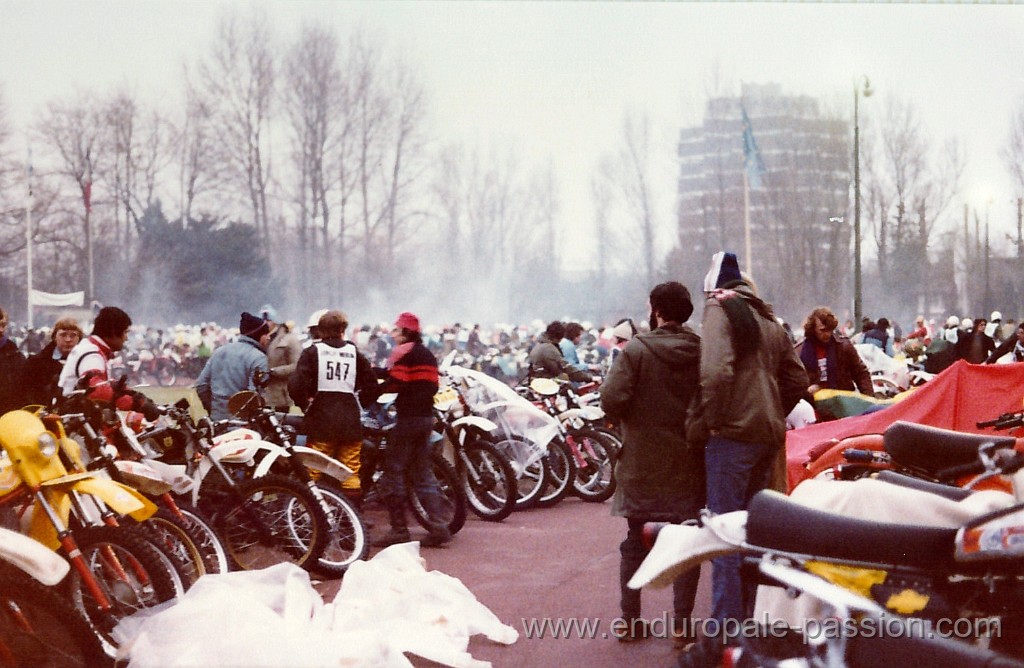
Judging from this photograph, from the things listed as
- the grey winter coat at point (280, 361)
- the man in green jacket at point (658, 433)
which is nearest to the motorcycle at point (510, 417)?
the grey winter coat at point (280, 361)

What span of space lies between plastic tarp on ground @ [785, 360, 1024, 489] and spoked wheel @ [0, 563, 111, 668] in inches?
185

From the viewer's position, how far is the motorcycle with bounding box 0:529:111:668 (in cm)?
468

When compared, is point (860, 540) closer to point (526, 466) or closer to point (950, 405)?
point (950, 405)

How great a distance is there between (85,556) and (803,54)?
11.6 meters

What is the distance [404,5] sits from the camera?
11.5m

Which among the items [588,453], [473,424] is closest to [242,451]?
[473,424]

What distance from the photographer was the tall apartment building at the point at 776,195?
103 ft

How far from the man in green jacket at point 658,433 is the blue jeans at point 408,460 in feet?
10.6

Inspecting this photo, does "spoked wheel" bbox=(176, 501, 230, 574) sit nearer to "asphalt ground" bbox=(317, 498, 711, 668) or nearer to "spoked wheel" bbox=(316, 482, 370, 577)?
"asphalt ground" bbox=(317, 498, 711, 668)

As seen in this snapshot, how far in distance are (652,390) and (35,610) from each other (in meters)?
3.00

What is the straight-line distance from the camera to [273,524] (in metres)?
7.44

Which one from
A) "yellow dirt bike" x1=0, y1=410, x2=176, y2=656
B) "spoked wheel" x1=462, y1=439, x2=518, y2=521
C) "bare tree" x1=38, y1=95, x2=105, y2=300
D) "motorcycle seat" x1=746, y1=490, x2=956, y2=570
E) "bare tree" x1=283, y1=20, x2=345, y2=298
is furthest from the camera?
"bare tree" x1=283, y1=20, x2=345, y2=298

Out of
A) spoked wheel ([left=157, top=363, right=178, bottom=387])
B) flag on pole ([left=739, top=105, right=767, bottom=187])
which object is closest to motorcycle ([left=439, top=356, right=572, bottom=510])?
spoked wheel ([left=157, top=363, right=178, bottom=387])

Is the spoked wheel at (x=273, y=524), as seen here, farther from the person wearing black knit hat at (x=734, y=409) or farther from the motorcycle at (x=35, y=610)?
the person wearing black knit hat at (x=734, y=409)
